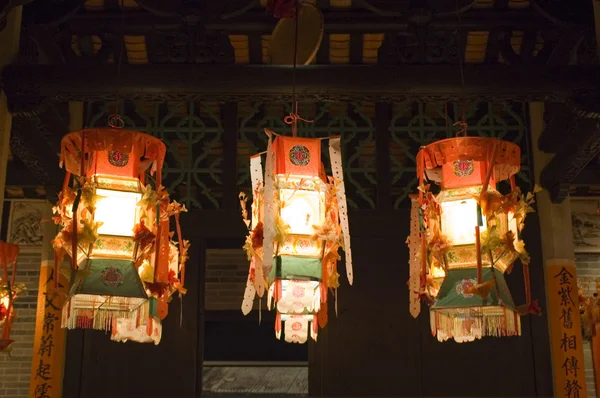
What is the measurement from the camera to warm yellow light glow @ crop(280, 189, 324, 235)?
4.51m

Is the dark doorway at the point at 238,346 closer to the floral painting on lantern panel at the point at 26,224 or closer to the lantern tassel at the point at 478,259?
the floral painting on lantern panel at the point at 26,224

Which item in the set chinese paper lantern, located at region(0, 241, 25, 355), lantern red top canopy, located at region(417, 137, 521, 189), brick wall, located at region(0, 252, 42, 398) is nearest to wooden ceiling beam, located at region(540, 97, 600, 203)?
lantern red top canopy, located at region(417, 137, 521, 189)

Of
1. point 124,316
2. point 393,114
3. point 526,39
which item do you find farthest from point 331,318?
point 526,39

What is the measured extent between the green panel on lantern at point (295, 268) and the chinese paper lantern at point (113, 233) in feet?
2.55

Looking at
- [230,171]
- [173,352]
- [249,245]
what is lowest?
[173,352]

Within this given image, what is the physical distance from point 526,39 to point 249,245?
319 cm

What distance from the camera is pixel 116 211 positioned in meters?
4.65

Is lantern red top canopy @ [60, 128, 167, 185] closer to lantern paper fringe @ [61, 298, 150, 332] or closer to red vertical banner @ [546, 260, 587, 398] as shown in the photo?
lantern paper fringe @ [61, 298, 150, 332]

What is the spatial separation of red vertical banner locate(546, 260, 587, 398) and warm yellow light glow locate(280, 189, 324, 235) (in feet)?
9.69

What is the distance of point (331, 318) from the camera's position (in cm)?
680

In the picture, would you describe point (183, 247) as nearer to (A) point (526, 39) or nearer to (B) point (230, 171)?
(B) point (230, 171)

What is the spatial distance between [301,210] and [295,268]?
342 mm

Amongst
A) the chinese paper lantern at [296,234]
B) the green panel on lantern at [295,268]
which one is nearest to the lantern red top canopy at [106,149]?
the chinese paper lantern at [296,234]

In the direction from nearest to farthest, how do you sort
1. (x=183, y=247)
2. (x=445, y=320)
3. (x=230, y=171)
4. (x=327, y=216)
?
(x=327, y=216) → (x=445, y=320) → (x=183, y=247) → (x=230, y=171)
